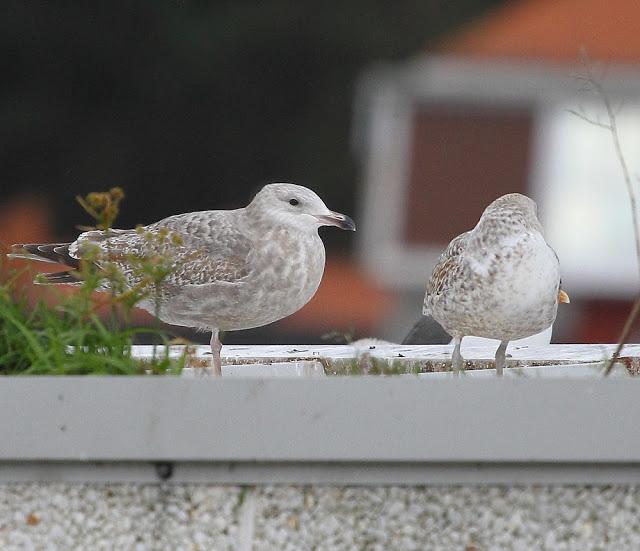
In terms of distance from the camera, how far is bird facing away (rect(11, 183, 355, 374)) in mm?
3414

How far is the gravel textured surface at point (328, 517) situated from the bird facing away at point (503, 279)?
2.69 ft

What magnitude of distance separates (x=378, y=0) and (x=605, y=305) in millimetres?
6961

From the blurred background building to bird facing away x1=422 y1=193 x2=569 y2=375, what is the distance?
1349cm

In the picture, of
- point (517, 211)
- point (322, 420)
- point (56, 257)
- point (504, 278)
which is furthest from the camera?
point (56, 257)

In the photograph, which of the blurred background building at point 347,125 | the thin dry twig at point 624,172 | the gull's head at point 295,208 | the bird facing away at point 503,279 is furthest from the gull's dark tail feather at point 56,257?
the blurred background building at point 347,125

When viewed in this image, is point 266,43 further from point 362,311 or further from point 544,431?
point 544,431

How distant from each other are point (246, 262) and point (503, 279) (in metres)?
0.66

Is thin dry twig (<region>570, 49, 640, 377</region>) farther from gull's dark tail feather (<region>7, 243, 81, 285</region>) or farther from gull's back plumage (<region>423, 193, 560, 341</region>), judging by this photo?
gull's dark tail feather (<region>7, 243, 81, 285</region>)

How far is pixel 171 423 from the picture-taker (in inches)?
92.8

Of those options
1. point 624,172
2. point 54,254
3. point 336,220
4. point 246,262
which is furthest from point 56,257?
point 624,172

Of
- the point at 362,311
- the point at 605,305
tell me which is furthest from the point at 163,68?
the point at 605,305

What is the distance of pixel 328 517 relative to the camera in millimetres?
2439

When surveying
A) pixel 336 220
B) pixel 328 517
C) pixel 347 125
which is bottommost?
pixel 328 517

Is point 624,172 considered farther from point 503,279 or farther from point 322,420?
point 322,420
